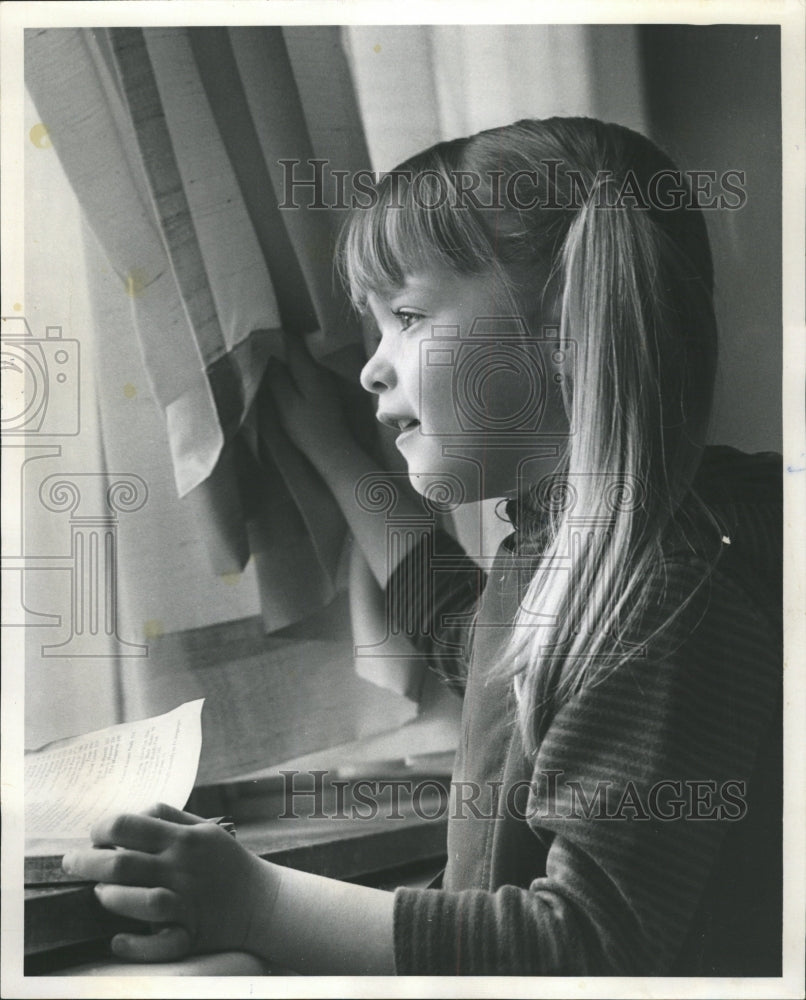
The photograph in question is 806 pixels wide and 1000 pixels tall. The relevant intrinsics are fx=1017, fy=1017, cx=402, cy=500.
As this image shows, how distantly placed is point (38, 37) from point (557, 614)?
0.74m

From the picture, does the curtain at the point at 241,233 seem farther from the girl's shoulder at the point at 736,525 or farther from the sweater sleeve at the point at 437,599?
the girl's shoulder at the point at 736,525

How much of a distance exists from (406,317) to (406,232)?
3.2 inches

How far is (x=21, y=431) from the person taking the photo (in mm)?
982

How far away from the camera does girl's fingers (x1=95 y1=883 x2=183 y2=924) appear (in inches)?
36.3

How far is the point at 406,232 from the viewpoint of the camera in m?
0.96

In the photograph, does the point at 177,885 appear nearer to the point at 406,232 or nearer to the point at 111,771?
the point at 111,771

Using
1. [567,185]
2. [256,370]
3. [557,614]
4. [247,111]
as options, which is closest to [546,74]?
[567,185]

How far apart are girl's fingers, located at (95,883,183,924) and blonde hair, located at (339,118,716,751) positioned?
1.17 feet

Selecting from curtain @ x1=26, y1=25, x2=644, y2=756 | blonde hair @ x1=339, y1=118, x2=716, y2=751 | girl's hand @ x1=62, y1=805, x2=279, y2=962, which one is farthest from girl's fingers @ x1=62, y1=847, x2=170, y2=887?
blonde hair @ x1=339, y1=118, x2=716, y2=751

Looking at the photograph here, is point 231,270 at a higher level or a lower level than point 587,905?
higher

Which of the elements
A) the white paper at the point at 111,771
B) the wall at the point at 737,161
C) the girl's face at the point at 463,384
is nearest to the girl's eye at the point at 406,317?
the girl's face at the point at 463,384

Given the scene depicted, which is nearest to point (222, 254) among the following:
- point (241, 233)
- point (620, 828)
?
point (241, 233)

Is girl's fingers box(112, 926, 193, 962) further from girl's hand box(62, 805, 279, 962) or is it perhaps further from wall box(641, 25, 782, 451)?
wall box(641, 25, 782, 451)

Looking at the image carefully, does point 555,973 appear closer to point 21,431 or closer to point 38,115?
point 21,431
